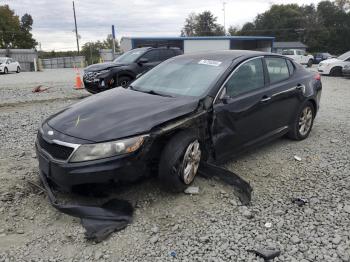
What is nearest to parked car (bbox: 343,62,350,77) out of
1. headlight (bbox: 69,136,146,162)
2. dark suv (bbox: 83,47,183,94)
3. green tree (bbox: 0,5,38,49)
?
dark suv (bbox: 83,47,183,94)

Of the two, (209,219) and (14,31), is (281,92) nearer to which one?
(209,219)

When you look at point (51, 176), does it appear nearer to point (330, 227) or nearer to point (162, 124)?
point (162, 124)

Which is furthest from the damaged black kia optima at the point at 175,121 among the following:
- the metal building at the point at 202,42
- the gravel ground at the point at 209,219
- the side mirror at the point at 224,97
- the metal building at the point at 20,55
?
the metal building at the point at 20,55

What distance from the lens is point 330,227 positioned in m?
3.46

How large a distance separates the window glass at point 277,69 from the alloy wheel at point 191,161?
188 centimetres

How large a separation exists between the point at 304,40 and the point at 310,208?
79.4 metres

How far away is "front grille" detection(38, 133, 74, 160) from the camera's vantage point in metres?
3.47

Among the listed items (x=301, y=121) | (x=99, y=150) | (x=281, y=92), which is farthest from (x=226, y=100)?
(x=301, y=121)

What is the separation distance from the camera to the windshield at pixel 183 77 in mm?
4438

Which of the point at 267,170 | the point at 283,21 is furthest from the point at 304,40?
the point at 267,170

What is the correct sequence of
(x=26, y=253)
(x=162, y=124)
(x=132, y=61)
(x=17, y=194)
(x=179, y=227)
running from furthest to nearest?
(x=132, y=61) → (x=17, y=194) → (x=162, y=124) → (x=179, y=227) → (x=26, y=253)

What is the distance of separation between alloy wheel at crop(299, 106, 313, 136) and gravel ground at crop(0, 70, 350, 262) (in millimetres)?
888

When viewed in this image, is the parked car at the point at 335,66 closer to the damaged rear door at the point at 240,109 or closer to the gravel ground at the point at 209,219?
the gravel ground at the point at 209,219

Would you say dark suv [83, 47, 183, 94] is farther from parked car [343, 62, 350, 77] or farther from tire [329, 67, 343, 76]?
tire [329, 67, 343, 76]
